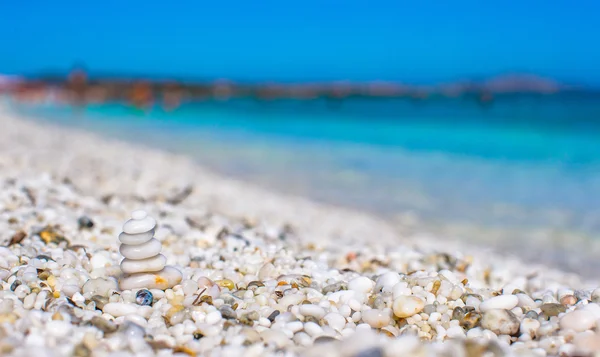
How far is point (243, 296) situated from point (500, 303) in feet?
3.05

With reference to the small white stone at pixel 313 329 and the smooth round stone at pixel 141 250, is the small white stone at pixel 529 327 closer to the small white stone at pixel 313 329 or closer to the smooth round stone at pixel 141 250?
the small white stone at pixel 313 329

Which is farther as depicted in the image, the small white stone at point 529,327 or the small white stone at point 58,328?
the small white stone at point 529,327

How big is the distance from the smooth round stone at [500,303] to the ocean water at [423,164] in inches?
126

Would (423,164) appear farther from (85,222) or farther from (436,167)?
(85,222)

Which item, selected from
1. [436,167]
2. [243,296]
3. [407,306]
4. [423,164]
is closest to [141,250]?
[243,296]

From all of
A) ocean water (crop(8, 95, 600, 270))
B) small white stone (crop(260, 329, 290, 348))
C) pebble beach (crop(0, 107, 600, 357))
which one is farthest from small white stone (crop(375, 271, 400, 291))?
ocean water (crop(8, 95, 600, 270))

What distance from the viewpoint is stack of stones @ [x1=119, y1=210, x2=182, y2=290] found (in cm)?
215

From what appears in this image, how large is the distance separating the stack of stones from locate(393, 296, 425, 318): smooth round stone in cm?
84

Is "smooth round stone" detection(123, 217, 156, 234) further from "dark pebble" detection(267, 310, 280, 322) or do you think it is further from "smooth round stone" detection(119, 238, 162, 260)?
"dark pebble" detection(267, 310, 280, 322)

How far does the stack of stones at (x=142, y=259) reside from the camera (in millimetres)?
2154

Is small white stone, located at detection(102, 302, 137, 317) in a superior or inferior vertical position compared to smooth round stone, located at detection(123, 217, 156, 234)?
inferior

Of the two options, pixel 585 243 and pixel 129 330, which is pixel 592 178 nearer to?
pixel 585 243

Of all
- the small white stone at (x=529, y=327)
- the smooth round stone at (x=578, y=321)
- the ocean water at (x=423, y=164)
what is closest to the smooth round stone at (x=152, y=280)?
the small white stone at (x=529, y=327)

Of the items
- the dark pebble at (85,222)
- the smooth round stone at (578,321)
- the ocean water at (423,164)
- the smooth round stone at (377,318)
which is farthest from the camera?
the ocean water at (423,164)
